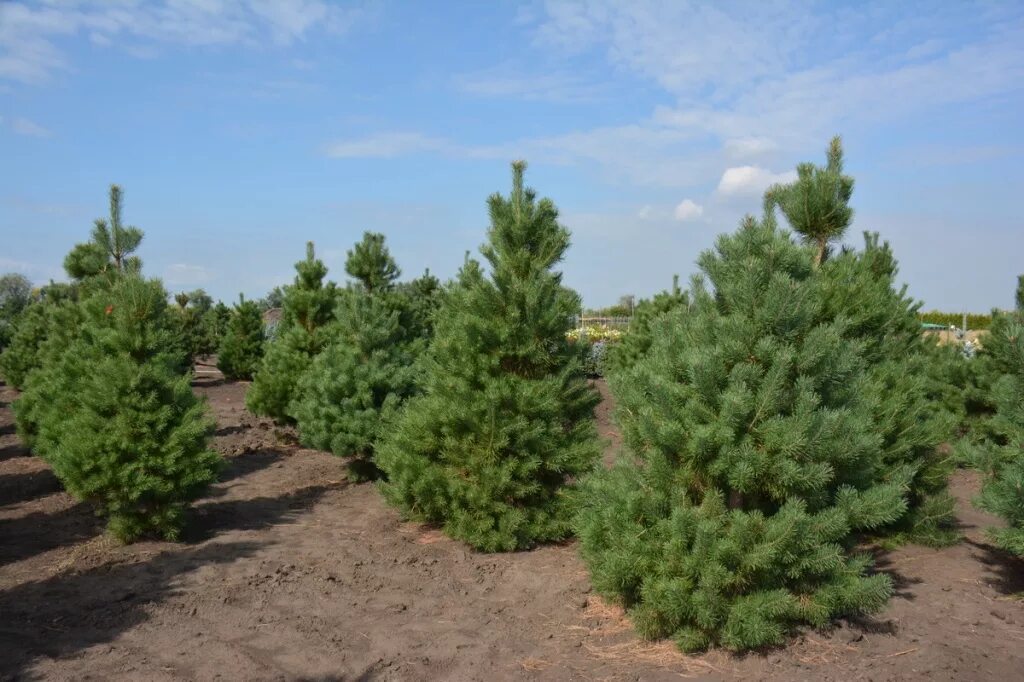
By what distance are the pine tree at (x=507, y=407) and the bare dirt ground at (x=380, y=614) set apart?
1.41 feet

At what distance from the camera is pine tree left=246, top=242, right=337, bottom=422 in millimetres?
12320

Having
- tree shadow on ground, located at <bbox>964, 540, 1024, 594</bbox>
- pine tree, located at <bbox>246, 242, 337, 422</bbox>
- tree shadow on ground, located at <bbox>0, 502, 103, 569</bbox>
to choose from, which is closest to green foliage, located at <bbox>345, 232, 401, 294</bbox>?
pine tree, located at <bbox>246, 242, 337, 422</bbox>

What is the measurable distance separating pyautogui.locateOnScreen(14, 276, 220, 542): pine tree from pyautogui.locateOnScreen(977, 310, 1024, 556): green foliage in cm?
658

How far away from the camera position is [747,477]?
14.5 feet

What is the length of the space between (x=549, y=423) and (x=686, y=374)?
2548 millimetres

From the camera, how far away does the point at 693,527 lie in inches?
178

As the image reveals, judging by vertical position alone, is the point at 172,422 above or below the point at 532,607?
above

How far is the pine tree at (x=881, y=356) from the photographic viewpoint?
6.71 metres

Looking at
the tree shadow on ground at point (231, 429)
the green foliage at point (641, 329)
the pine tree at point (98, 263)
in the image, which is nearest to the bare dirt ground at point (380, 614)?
the pine tree at point (98, 263)

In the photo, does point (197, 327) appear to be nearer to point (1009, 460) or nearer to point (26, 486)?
point (26, 486)

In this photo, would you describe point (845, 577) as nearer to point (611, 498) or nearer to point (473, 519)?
point (611, 498)

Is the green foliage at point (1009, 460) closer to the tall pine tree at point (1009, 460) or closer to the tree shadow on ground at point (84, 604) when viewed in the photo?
the tall pine tree at point (1009, 460)

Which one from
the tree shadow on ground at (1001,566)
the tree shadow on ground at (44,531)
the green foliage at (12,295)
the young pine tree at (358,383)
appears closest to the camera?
the tree shadow on ground at (1001,566)

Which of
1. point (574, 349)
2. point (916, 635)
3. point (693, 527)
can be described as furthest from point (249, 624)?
point (916, 635)
